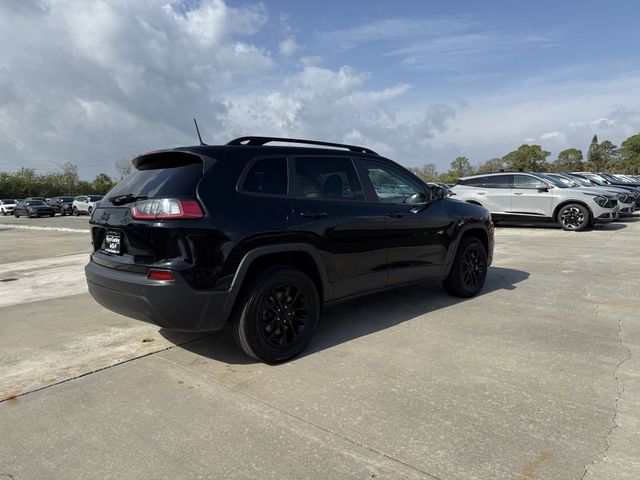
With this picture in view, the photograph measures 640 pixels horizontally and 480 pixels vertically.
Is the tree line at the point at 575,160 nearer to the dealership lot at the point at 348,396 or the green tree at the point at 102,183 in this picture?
the green tree at the point at 102,183

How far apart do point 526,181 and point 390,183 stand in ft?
35.8

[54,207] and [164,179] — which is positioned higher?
[164,179]

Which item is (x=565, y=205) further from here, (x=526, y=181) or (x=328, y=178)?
(x=328, y=178)

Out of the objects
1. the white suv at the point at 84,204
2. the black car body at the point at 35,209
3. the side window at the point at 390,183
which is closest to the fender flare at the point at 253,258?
the side window at the point at 390,183

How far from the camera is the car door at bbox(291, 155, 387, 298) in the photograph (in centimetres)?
395

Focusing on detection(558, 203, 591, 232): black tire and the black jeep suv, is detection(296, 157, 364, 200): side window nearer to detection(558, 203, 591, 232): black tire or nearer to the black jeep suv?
the black jeep suv

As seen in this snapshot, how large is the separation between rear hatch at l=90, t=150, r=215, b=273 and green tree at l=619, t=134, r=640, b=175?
75433mm

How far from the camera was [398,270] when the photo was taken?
4777 millimetres

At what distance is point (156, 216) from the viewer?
332cm

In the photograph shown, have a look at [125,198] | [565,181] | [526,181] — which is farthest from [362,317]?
[565,181]

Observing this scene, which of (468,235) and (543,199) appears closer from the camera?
(468,235)

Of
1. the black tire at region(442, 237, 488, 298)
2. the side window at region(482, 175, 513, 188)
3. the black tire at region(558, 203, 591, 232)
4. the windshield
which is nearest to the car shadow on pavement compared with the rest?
the black tire at region(442, 237, 488, 298)

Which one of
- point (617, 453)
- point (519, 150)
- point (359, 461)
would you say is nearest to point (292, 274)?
point (359, 461)

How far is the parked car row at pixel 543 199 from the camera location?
13.1 meters
